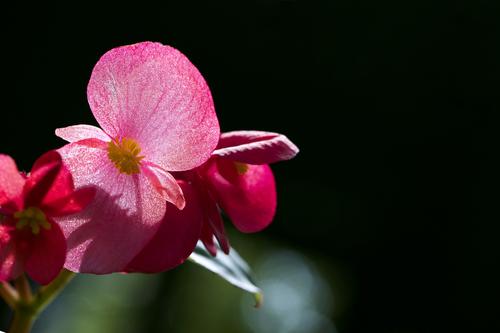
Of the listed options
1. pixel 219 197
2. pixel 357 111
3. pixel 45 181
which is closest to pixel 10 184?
pixel 45 181

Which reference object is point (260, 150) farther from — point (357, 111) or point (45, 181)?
point (357, 111)

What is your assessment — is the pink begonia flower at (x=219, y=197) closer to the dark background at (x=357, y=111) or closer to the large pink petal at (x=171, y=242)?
the large pink petal at (x=171, y=242)

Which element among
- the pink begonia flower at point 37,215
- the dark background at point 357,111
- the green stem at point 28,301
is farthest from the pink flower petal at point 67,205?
the dark background at point 357,111

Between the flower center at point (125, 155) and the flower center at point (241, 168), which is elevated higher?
the flower center at point (125, 155)

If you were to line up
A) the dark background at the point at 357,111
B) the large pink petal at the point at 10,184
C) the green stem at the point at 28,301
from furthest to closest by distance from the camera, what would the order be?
1. the dark background at the point at 357,111
2. the green stem at the point at 28,301
3. the large pink petal at the point at 10,184

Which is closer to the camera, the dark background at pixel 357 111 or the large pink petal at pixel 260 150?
the large pink petal at pixel 260 150

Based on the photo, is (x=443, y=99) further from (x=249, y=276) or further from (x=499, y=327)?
(x=249, y=276)

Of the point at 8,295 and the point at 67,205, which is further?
the point at 8,295
